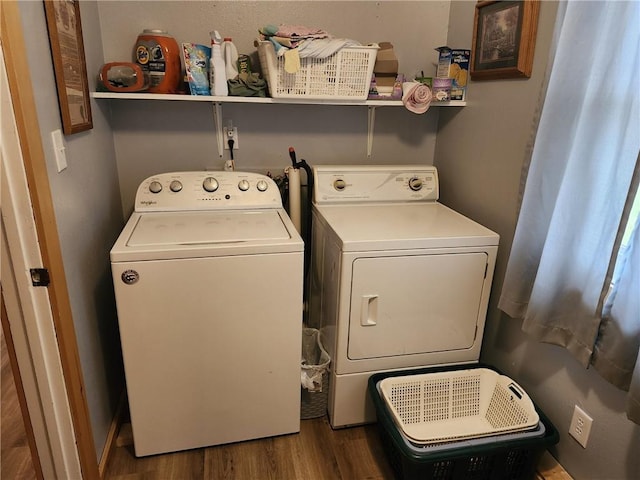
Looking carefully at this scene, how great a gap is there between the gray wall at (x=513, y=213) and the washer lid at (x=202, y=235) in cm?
89

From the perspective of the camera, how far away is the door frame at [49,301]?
1.08 metres

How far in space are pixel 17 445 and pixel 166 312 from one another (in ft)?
3.12

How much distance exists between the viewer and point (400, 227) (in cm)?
185

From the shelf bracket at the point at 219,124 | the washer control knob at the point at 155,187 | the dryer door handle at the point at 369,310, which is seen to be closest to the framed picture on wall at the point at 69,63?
the washer control knob at the point at 155,187

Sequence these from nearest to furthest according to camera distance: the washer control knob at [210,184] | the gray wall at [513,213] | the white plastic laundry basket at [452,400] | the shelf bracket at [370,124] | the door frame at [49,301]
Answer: the door frame at [49,301]
the gray wall at [513,213]
the white plastic laundry basket at [452,400]
the washer control knob at [210,184]
the shelf bracket at [370,124]

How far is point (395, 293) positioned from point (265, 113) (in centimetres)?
114

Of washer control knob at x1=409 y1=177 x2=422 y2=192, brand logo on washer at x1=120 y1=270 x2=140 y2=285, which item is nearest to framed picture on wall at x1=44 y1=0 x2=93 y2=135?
brand logo on washer at x1=120 y1=270 x2=140 y2=285

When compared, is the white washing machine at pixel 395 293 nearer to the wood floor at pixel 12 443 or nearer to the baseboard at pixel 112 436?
the baseboard at pixel 112 436

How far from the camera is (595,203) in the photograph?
127 centimetres

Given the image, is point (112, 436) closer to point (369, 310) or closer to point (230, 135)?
point (369, 310)

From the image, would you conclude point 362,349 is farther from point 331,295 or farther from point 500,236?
point 500,236

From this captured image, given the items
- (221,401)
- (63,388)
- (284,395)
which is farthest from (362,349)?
(63,388)

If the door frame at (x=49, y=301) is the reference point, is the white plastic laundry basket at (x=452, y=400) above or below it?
below

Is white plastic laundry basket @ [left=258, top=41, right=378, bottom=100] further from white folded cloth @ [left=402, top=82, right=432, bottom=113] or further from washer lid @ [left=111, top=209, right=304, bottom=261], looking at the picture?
washer lid @ [left=111, top=209, right=304, bottom=261]
